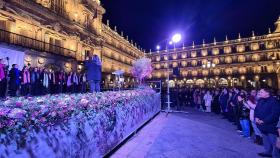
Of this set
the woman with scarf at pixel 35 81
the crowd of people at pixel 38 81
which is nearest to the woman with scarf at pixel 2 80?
the crowd of people at pixel 38 81

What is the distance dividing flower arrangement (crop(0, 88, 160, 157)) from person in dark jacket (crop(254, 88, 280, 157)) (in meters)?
3.75

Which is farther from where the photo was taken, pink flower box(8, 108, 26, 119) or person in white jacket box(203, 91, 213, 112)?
person in white jacket box(203, 91, 213, 112)

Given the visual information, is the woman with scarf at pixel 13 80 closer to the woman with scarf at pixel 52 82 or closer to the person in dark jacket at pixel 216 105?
the woman with scarf at pixel 52 82

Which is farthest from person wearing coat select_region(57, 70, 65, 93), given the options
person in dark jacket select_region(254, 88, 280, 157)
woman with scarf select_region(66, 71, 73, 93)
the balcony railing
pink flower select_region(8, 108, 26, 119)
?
person in dark jacket select_region(254, 88, 280, 157)

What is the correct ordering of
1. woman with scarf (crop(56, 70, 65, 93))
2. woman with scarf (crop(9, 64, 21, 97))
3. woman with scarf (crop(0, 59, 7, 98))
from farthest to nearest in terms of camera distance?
woman with scarf (crop(56, 70, 65, 93)) < woman with scarf (crop(9, 64, 21, 97)) < woman with scarf (crop(0, 59, 7, 98))

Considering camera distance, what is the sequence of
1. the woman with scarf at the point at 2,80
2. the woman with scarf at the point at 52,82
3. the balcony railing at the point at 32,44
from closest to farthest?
the woman with scarf at the point at 2,80 → the woman with scarf at the point at 52,82 → the balcony railing at the point at 32,44

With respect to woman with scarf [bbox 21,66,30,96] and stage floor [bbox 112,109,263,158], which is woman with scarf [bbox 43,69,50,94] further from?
stage floor [bbox 112,109,263,158]

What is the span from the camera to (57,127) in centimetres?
264

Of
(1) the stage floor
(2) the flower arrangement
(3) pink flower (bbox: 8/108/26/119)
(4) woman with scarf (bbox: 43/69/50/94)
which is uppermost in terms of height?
(4) woman with scarf (bbox: 43/69/50/94)

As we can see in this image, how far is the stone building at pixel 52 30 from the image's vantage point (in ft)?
57.9

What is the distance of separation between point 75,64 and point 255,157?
2430 cm

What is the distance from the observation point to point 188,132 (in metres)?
7.29

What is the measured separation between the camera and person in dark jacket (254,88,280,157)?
4691mm

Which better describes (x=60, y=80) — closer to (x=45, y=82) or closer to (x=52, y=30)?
(x=45, y=82)
